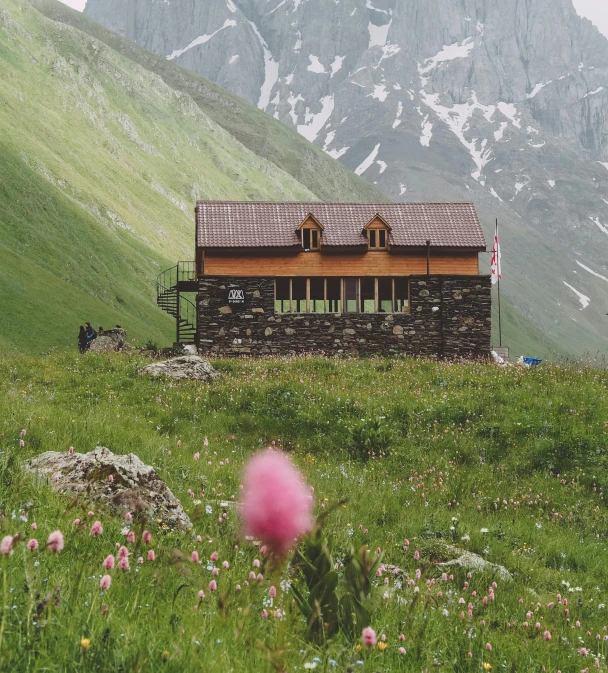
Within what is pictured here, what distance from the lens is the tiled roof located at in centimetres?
3997

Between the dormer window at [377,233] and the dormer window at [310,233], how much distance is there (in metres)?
2.88

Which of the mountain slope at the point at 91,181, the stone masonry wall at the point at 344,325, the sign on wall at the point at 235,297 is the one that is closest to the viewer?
the stone masonry wall at the point at 344,325

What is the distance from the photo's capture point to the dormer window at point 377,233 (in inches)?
1608

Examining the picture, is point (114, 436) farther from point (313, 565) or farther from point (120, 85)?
point (120, 85)

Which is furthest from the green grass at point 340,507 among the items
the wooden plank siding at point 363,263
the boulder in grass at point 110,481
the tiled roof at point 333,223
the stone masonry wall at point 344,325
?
the tiled roof at point 333,223

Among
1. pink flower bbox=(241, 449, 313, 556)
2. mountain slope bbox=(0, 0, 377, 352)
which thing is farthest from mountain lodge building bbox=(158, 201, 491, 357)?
pink flower bbox=(241, 449, 313, 556)

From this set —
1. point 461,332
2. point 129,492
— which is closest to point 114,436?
point 129,492

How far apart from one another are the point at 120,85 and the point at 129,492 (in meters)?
172

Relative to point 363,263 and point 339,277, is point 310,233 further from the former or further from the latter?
point 363,263

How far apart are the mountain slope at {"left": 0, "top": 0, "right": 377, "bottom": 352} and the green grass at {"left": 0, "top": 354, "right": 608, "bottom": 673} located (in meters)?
27.7

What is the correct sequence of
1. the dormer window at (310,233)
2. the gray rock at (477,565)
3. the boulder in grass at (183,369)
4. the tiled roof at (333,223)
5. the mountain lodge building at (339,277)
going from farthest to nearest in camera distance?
the dormer window at (310,233) < the tiled roof at (333,223) < the mountain lodge building at (339,277) < the boulder in grass at (183,369) < the gray rock at (477,565)

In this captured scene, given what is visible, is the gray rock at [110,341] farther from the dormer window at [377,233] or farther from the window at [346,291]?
the dormer window at [377,233]

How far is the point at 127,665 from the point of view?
2820 millimetres

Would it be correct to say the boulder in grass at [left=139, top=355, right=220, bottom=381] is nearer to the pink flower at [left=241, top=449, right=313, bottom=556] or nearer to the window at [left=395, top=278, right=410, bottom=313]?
the pink flower at [left=241, top=449, right=313, bottom=556]
